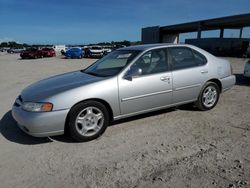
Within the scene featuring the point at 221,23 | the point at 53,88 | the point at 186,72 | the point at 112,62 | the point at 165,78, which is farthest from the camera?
the point at 221,23

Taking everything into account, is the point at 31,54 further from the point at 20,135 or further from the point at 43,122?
the point at 43,122

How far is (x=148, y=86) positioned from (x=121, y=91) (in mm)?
568

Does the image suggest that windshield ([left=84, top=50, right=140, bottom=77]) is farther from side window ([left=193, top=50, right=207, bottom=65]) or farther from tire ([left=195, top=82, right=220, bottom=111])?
tire ([left=195, top=82, right=220, bottom=111])

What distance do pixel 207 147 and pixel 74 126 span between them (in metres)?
2.11

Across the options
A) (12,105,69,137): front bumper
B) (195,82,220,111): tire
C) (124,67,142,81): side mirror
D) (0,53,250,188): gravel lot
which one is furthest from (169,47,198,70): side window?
(12,105,69,137): front bumper

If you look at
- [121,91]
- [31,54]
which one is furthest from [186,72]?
[31,54]

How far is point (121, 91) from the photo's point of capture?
4.17 m

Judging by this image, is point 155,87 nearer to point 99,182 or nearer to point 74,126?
point 74,126

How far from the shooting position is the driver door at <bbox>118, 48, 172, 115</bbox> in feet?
14.0

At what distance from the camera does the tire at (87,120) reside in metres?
3.84

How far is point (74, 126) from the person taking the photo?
3861mm

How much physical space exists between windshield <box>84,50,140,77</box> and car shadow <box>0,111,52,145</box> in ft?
5.40

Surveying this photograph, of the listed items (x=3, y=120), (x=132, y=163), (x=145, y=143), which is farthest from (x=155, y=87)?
(x=3, y=120)

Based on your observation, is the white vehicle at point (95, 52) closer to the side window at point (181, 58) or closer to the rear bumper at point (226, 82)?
the rear bumper at point (226, 82)
